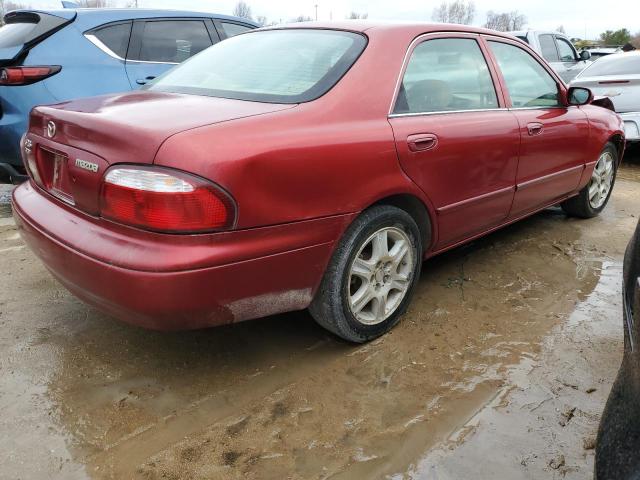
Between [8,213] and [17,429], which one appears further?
[8,213]

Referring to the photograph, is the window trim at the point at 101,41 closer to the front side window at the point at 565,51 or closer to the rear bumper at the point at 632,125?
the rear bumper at the point at 632,125

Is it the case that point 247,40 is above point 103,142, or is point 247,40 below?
above

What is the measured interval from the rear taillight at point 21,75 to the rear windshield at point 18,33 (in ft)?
0.92

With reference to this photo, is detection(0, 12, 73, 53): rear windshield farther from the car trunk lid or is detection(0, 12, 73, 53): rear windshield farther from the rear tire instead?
the rear tire

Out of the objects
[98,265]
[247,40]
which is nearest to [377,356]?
[98,265]

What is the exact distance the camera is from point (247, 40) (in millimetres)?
3080

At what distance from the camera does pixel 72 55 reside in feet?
14.1

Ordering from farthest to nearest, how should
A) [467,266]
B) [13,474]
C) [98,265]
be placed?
1. [467,266]
2. [98,265]
3. [13,474]

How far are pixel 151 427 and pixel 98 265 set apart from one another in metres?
0.66

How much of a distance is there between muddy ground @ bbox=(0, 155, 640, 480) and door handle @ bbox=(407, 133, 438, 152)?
0.92m

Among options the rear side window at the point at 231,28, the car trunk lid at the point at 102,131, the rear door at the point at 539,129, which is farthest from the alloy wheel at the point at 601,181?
the rear side window at the point at 231,28

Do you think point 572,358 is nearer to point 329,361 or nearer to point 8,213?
point 329,361

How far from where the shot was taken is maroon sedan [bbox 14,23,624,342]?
1940 mm

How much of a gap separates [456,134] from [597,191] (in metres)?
2.56
